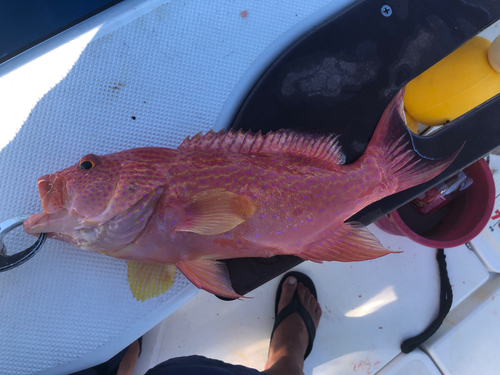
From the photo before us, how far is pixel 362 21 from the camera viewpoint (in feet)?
5.89

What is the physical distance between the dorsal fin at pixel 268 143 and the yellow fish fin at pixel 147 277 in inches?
26.6

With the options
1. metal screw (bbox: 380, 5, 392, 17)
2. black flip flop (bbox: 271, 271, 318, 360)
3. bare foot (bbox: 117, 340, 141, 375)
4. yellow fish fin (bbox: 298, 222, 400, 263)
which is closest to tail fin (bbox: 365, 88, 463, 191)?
yellow fish fin (bbox: 298, 222, 400, 263)

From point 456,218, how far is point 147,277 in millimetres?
2369

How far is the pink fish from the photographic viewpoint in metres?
1.22

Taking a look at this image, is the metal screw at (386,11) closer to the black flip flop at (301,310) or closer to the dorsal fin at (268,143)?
the dorsal fin at (268,143)

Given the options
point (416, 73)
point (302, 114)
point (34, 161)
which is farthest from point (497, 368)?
point (34, 161)

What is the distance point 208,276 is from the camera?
1.39 metres

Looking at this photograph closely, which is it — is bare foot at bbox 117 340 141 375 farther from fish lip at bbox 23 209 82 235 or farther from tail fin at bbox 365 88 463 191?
tail fin at bbox 365 88 463 191

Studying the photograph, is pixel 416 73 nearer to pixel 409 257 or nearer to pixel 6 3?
pixel 409 257

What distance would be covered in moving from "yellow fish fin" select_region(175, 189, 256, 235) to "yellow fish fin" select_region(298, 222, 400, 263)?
512 millimetres

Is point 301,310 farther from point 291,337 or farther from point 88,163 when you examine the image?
point 88,163

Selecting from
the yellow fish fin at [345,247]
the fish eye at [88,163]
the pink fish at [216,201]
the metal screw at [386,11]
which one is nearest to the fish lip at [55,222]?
the pink fish at [216,201]

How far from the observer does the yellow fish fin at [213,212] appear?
4.07ft

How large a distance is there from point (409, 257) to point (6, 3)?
3748 millimetres
